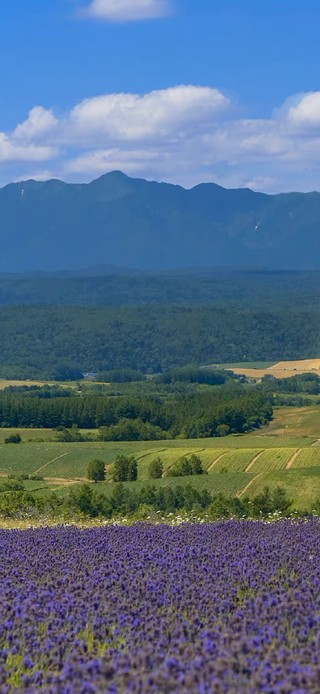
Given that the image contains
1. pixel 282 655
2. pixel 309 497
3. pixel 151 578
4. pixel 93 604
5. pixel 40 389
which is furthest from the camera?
pixel 40 389

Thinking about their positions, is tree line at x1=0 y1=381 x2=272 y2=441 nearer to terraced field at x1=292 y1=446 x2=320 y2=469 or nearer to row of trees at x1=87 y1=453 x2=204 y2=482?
terraced field at x1=292 y1=446 x2=320 y2=469

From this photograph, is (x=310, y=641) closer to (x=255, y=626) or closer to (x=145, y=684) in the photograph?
(x=255, y=626)

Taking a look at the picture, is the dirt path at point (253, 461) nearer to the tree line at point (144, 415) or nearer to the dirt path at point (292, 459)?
the dirt path at point (292, 459)

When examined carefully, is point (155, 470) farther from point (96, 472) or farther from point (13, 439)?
point (13, 439)

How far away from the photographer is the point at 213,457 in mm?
75312

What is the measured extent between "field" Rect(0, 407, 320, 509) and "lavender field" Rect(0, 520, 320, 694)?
973 inches

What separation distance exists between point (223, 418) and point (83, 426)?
1781 centimetres

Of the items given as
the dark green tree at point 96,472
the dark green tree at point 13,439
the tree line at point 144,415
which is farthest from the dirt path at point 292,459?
the dark green tree at point 13,439

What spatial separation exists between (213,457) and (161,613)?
211ft

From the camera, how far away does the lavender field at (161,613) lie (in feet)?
26.9

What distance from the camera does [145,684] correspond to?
7.89 metres

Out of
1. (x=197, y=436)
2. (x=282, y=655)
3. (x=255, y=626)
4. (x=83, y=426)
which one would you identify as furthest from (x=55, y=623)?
(x=83, y=426)

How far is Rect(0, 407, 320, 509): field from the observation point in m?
55.3

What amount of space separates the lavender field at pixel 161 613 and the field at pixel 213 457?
24.7 metres
